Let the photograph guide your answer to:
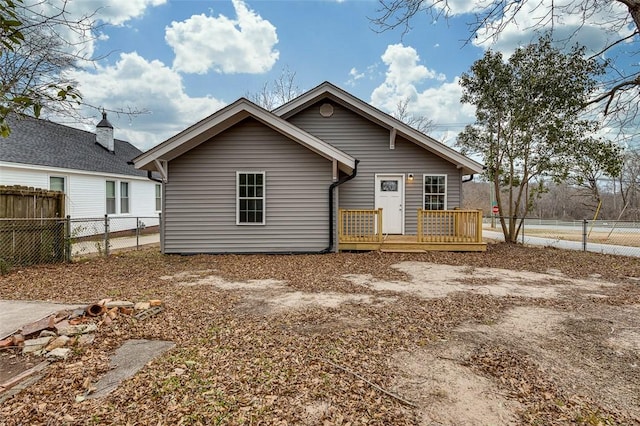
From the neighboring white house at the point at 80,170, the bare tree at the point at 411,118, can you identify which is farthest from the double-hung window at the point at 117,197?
the bare tree at the point at 411,118

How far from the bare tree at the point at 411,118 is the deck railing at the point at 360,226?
16420mm

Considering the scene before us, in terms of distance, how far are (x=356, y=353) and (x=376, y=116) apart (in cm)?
855

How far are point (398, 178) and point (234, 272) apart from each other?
6202 millimetres

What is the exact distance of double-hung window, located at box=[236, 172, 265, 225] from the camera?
9258 millimetres

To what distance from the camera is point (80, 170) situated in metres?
13.5

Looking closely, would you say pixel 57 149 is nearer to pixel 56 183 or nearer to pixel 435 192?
pixel 56 183

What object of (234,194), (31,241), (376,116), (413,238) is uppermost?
(376,116)

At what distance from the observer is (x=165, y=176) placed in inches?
357

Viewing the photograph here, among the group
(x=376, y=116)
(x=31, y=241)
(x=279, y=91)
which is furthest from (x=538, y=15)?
(x=279, y=91)

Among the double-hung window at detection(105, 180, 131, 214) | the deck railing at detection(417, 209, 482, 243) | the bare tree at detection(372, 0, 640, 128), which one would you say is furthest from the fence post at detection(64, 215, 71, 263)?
the deck railing at detection(417, 209, 482, 243)

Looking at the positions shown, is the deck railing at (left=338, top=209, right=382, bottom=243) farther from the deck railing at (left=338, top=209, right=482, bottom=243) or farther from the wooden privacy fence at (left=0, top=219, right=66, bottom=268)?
the wooden privacy fence at (left=0, top=219, right=66, bottom=268)

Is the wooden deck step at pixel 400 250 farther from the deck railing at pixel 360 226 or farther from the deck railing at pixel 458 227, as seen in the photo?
the deck railing at pixel 458 227

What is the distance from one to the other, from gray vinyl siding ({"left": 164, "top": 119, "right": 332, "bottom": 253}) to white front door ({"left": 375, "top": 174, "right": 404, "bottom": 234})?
243cm

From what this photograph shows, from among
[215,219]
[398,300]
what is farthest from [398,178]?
[398,300]
